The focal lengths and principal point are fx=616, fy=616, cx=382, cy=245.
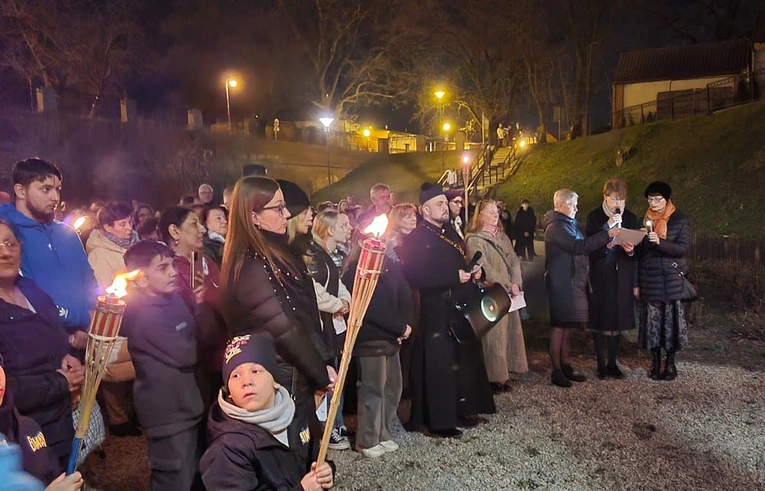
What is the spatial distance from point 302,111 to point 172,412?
43279mm

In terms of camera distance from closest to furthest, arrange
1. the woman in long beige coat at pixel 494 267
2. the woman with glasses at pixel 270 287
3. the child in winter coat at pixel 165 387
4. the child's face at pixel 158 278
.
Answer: the woman with glasses at pixel 270 287 → the child in winter coat at pixel 165 387 → the child's face at pixel 158 278 → the woman in long beige coat at pixel 494 267

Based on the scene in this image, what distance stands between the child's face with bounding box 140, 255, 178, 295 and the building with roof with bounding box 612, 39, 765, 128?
104ft

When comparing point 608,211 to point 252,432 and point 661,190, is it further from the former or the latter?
point 252,432

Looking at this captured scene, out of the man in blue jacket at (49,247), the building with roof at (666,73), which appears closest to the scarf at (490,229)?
the man in blue jacket at (49,247)

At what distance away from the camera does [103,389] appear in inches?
210

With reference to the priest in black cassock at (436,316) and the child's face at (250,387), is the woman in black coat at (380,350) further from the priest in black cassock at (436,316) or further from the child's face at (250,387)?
the child's face at (250,387)

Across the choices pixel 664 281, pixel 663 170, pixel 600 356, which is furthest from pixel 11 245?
pixel 663 170

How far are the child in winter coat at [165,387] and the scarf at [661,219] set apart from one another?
15.9 feet

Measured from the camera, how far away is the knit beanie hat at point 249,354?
262cm

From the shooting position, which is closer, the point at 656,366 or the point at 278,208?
the point at 278,208

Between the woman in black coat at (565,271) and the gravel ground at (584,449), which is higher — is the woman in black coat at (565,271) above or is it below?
above

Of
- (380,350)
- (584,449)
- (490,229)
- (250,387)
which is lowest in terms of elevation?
(584,449)

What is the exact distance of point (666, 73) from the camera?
38.0 m

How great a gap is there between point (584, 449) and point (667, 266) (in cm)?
241
